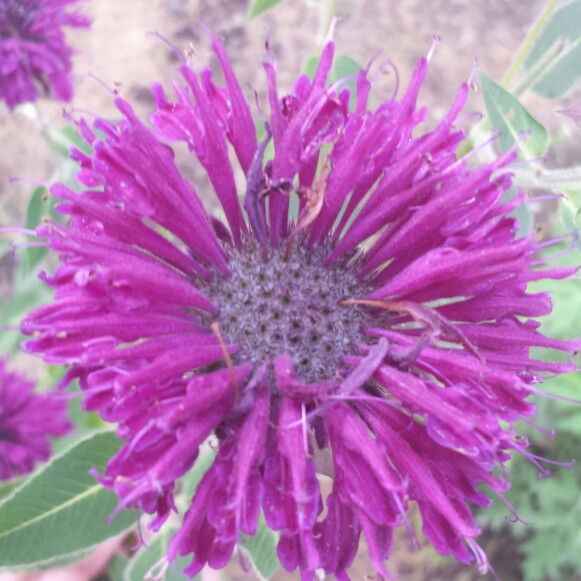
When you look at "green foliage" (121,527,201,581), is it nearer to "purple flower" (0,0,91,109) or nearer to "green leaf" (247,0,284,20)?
"green leaf" (247,0,284,20)

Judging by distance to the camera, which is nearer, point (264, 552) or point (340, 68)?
point (264, 552)

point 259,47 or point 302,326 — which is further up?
point 259,47

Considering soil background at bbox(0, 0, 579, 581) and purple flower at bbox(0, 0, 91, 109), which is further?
soil background at bbox(0, 0, 579, 581)

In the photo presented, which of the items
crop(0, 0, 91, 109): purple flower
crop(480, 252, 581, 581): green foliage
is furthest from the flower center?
crop(480, 252, 581, 581): green foliage

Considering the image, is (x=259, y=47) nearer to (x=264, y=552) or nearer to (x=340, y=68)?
(x=340, y=68)

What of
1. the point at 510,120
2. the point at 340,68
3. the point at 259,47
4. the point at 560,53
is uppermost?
the point at 259,47

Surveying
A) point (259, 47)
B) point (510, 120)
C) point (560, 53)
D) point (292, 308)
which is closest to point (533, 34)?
point (560, 53)

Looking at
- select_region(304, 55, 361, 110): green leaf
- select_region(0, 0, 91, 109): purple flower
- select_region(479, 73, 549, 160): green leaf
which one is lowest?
select_region(479, 73, 549, 160): green leaf
